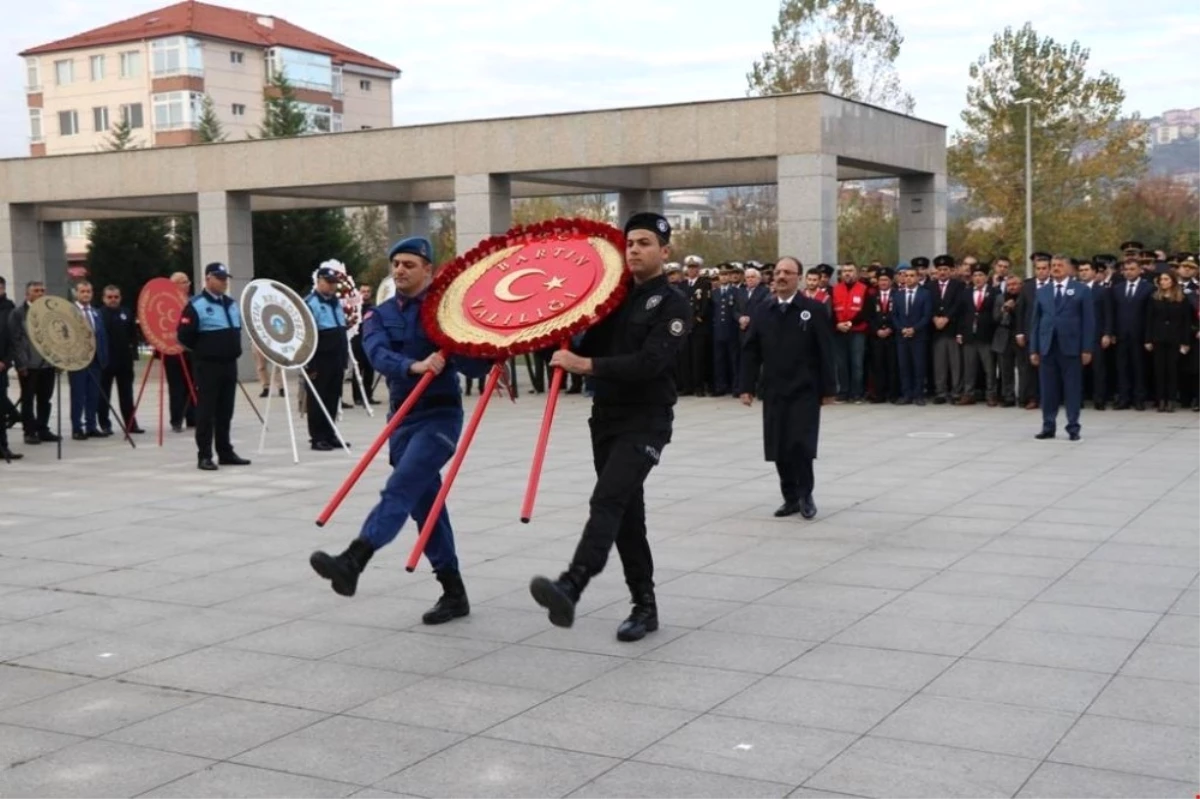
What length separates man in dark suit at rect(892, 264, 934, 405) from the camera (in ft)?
64.7

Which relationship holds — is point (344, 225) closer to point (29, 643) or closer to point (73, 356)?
point (73, 356)

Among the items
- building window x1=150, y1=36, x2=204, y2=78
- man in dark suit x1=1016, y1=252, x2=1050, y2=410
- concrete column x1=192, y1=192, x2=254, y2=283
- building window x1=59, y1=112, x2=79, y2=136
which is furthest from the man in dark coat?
building window x1=59, y1=112, x2=79, y2=136

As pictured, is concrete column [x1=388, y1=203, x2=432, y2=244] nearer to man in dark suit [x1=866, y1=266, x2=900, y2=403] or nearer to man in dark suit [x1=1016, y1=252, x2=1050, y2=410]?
man in dark suit [x1=866, y1=266, x2=900, y2=403]

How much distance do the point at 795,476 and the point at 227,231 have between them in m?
18.7

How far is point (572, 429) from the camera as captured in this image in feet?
57.5

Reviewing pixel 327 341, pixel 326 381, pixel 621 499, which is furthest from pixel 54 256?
pixel 621 499

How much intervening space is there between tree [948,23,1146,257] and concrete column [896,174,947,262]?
944 inches

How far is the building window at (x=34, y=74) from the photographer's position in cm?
8881

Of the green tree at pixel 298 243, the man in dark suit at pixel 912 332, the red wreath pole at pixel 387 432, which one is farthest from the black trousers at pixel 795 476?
the green tree at pixel 298 243

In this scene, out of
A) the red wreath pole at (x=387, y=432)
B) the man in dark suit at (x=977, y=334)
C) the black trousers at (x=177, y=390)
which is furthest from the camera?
the man in dark suit at (x=977, y=334)

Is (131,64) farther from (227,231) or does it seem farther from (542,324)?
(542,324)

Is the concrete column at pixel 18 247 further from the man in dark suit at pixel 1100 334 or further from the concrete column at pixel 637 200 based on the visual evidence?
the man in dark suit at pixel 1100 334

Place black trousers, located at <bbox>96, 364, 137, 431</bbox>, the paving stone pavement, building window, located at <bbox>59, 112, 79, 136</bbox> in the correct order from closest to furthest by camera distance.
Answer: the paving stone pavement → black trousers, located at <bbox>96, 364, 137, 431</bbox> → building window, located at <bbox>59, 112, 79, 136</bbox>

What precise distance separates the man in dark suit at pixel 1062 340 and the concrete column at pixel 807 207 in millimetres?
5820
